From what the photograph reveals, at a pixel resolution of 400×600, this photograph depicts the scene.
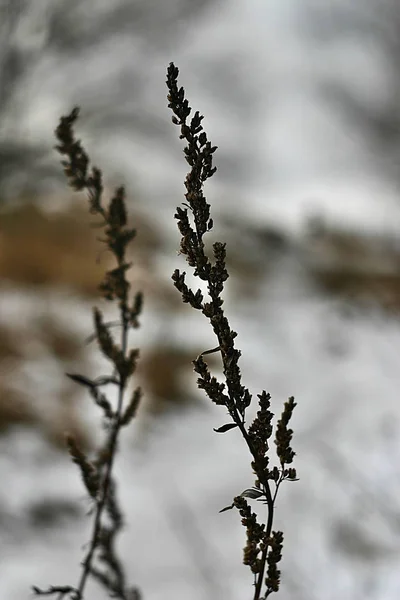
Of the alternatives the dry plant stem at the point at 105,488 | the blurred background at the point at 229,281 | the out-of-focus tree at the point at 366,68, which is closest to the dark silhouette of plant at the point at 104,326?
the dry plant stem at the point at 105,488

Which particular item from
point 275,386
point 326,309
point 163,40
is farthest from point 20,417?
point 163,40

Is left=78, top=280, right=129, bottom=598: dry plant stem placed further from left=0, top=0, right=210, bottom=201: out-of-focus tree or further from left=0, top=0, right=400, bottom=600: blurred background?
left=0, top=0, right=210, bottom=201: out-of-focus tree

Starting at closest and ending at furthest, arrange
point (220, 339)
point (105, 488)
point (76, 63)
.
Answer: point (220, 339) < point (105, 488) < point (76, 63)

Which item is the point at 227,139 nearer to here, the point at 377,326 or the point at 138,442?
the point at 377,326

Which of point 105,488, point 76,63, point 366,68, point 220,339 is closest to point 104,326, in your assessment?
point 105,488

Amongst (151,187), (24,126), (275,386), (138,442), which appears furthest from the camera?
(151,187)

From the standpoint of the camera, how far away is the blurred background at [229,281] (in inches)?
115

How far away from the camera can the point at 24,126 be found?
5.56m

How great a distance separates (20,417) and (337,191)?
366 cm

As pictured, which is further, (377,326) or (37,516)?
(377,326)

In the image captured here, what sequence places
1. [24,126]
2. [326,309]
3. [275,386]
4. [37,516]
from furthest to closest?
[24,126], [326,309], [275,386], [37,516]

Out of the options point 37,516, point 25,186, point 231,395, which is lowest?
point 231,395

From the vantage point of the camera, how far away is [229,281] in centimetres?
538

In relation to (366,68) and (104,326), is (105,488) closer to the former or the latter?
(104,326)
